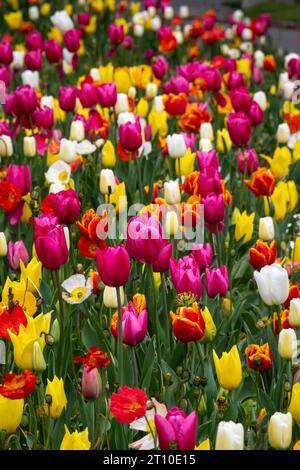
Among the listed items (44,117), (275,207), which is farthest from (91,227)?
(44,117)

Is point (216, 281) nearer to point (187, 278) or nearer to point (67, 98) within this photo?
point (187, 278)

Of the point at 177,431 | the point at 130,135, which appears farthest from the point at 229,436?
the point at 130,135

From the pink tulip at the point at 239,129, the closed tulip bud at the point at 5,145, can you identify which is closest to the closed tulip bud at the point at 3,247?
the closed tulip bud at the point at 5,145

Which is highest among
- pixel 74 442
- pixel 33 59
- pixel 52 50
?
pixel 52 50

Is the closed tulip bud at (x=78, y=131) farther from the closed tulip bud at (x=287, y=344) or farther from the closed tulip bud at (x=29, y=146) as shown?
the closed tulip bud at (x=287, y=344)

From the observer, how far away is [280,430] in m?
1.99

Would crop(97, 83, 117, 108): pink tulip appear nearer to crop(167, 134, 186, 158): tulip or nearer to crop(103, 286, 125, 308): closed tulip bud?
crop(167, 134, 186, 158): tulip

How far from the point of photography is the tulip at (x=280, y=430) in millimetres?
1983

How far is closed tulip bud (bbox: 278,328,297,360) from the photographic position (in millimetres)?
2350

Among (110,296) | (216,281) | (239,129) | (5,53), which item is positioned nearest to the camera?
(110,296)

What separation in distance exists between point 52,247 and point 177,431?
2.65 feet

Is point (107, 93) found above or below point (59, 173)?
above

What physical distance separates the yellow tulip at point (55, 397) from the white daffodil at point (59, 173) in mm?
1824

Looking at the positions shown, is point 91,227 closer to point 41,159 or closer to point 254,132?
point 41,159
